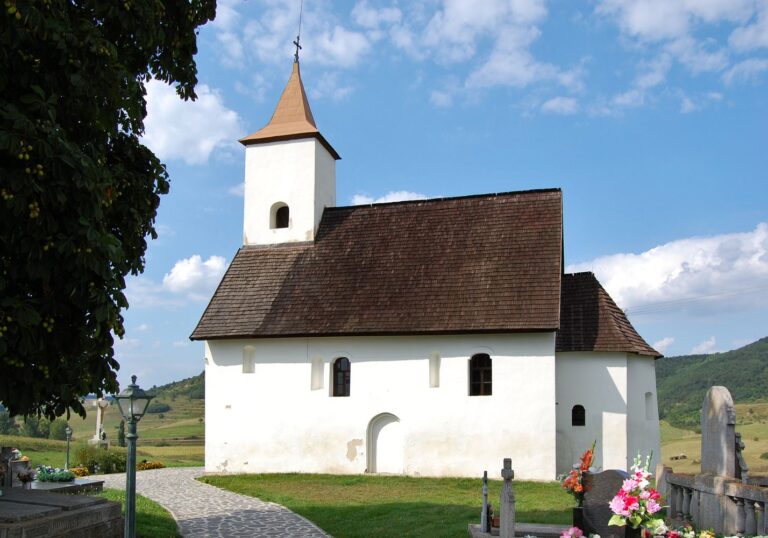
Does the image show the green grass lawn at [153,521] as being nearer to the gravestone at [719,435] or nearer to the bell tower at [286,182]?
the gravestone at [719,435]

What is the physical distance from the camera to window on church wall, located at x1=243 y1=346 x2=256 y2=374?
79.1ft

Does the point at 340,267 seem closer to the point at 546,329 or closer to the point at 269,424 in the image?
the point at 269,424

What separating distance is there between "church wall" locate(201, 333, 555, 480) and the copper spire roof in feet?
26.6

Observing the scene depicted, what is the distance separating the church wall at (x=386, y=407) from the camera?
21.2 metres

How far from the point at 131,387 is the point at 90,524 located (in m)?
2.33

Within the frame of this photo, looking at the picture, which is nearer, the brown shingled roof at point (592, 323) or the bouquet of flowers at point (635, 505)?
the bouquet of flowers at point (635, 505)

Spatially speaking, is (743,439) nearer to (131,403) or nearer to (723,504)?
(723,504)

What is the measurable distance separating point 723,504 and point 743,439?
22.7m

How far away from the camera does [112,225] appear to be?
968cm

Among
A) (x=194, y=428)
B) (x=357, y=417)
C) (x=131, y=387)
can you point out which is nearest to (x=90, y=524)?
(x=131, y=387)

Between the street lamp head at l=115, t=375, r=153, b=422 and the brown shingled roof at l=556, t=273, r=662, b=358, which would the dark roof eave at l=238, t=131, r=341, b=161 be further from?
the street lamp head at l=115, t=375, r=153, b=422

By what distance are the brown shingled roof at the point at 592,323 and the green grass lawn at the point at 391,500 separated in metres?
4.60

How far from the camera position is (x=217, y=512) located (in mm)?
15273

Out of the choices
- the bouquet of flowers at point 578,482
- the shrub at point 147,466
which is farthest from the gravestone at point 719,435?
the shrub at point 147,466
